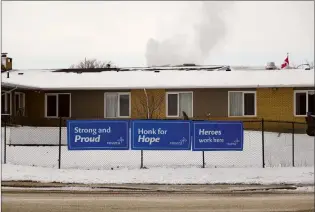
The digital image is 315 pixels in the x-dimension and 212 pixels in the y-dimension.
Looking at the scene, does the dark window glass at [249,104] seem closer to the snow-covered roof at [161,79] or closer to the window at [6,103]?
the snow-covered roof at [161,79]

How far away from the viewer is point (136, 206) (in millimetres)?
8508

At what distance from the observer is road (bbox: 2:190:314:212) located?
8.25 metres

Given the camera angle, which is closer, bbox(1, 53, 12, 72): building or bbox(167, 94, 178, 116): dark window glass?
bbox(167, 94, 178, 116): dark window glass

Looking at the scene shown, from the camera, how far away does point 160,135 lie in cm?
1332

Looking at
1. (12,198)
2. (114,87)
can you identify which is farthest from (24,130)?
(12,198)

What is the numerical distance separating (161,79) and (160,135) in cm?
1007

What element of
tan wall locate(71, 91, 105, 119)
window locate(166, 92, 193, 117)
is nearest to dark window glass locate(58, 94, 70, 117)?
tan wall locate(71, 91, 105, 119)

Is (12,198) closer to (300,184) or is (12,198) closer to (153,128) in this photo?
(153,128)

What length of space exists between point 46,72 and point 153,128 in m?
13.7

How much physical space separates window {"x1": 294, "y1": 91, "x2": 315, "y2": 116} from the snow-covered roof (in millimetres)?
598

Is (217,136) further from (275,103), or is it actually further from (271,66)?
(271,66)

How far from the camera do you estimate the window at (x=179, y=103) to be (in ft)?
73.4

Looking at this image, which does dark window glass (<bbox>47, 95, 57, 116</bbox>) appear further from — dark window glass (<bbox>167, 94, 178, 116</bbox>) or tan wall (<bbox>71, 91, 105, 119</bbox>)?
dark window glass (<bbox>167, 94, 178, 116</bbox>)

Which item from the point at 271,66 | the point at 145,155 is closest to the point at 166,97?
the point at 271,66
